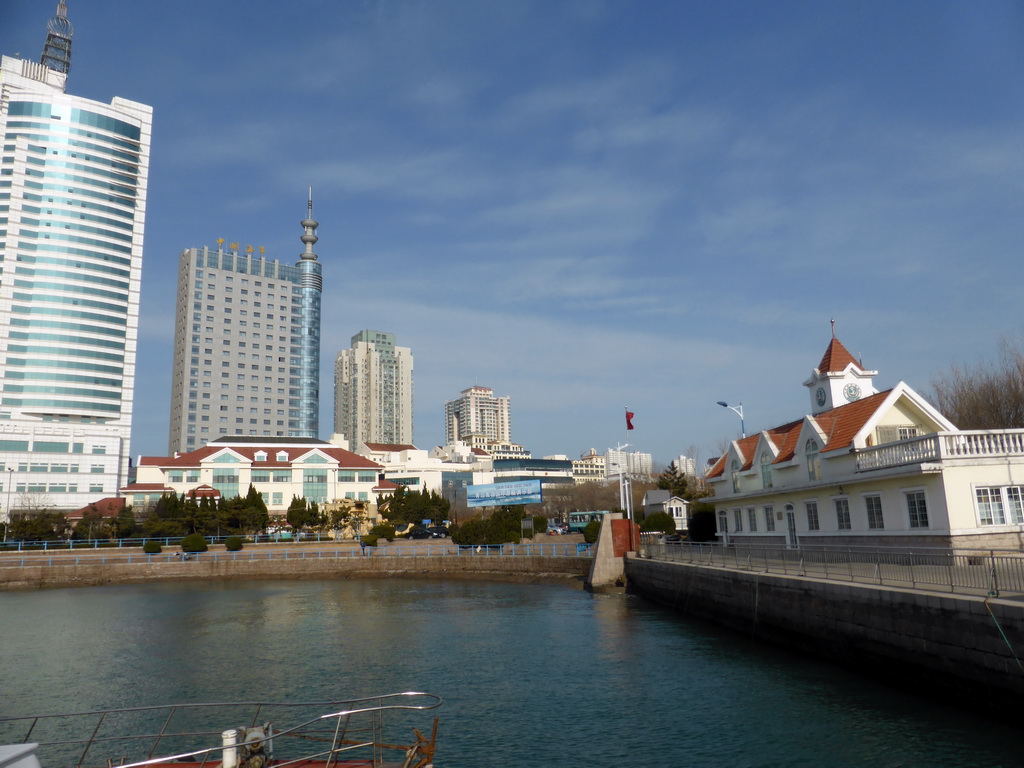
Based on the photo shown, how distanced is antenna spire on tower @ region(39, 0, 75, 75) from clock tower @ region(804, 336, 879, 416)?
14539cm

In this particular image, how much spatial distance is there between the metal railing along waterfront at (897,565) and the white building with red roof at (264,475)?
7879 cm

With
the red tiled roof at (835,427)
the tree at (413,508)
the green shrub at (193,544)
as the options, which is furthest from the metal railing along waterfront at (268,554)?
the tree at (413,508)

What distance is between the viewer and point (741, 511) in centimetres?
4391

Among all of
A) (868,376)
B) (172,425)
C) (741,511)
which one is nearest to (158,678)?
(741,511)

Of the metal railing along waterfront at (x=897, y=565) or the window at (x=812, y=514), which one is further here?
the window at (x=812, y=514)

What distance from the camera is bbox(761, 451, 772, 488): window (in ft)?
130

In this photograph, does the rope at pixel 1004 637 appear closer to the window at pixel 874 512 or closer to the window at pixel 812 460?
the window at pixel 874 512

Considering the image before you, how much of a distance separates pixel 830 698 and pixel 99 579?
6077 cm

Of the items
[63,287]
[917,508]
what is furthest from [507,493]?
[63,287]

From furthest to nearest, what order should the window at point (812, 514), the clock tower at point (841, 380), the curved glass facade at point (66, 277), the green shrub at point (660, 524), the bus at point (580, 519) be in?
the curved glass facade at point (66, 277) → the bus at point (580, 519) → the green shrub at point (660, 524) → the clock tower at point (841, 380) → the window at point (812, 514)

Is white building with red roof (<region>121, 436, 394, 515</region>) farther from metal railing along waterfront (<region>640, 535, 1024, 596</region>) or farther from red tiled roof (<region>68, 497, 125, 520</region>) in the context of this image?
metal railing along waterfront (<region>640, 535, 1024, 596</region>)

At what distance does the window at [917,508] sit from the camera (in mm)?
26484

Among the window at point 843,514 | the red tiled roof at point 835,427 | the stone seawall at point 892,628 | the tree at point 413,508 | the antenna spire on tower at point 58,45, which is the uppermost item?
the antenna spire on tower at point 58,45

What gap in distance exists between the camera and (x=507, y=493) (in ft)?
275
